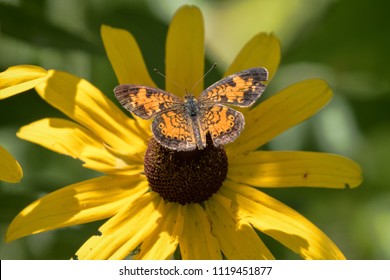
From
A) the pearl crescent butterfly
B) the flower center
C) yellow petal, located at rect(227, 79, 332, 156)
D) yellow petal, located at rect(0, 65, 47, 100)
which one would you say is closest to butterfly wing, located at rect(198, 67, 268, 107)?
the pearl crescent butterfly

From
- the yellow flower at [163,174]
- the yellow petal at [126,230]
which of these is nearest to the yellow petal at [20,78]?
the yellow flower at [163,174]

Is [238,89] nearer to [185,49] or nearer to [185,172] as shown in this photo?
[185,172]

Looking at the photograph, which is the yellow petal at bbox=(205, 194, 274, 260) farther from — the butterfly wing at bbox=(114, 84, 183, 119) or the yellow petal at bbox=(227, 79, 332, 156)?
the butterfly wing at bbox=(114, 84, 183, 119)

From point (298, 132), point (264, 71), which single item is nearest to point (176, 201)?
point (264, 71)

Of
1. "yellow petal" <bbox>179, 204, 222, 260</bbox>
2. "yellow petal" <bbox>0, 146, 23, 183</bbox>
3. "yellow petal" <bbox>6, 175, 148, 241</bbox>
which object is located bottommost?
"yellow petal" <bbox>179, 204, 222, 260</bbox>

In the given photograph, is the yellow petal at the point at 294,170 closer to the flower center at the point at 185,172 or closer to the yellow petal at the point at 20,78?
the flower center at the point at 185,172
